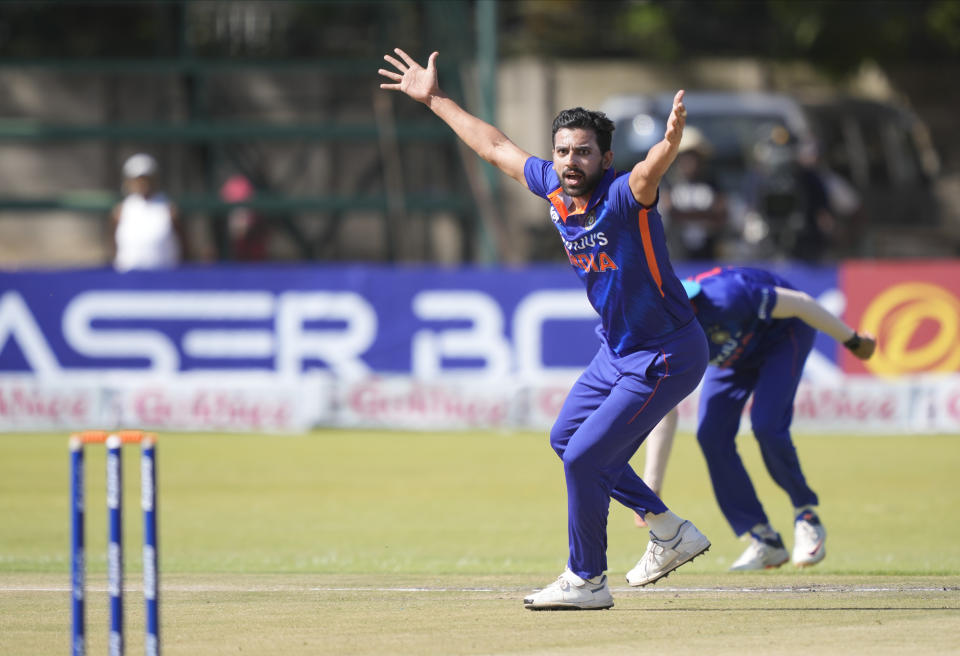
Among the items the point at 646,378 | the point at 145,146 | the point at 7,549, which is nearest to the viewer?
the point at 646,378

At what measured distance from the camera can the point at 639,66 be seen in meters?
24.7

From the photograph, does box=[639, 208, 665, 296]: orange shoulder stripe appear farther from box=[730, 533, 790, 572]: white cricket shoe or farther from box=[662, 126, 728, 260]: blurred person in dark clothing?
box=[662, 126, 728, 260]: blurred person in dark clothing

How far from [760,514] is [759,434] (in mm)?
417

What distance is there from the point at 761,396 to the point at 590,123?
95.1 inches

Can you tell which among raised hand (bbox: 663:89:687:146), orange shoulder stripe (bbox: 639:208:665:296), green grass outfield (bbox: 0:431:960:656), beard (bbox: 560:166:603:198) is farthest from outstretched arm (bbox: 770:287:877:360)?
raised hand (bbox: 663:89:687:146)

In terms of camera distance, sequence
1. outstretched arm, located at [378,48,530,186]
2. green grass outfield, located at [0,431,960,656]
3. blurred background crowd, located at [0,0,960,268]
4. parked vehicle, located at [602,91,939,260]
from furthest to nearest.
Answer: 1. blurred background crowd, located at [0,0,960,268]
2. parked vehicle, located at [602,91,939,260]
3. outstretched arm, located at [378,48,530,186]
4. green grass outfield, located at [0,431,960,656]

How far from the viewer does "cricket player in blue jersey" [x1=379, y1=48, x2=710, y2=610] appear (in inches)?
236

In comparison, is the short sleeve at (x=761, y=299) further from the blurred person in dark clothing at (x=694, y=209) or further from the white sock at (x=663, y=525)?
the blurred person in dark clothing at (x=694, y=209)

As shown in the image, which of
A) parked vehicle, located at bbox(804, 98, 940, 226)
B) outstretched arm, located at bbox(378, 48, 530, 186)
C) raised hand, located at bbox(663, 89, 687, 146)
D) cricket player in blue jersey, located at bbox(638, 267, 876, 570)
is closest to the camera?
raised hand, located at bbox(663, 89, 687, 146)

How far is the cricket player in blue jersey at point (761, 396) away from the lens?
7660 millimetres

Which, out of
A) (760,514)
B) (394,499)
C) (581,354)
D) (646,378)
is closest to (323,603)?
(646,378)

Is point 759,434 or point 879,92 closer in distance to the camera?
point 759,434

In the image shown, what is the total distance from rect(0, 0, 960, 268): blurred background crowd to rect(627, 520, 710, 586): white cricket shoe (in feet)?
31.5

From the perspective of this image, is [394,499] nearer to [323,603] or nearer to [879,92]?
[323,603]
